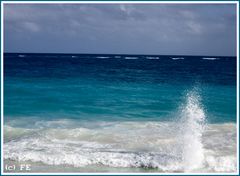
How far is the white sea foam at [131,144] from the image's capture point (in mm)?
10875

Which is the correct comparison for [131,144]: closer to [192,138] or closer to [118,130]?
[118,130]

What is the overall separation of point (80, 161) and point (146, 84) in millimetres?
20055

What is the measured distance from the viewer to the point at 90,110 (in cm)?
1922

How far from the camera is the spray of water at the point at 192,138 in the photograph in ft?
35.3

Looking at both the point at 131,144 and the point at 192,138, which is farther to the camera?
the point at 192,138

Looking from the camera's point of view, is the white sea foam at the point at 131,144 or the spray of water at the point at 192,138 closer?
the spray of water at the point at 192,138

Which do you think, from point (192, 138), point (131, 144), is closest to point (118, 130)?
point (131, 144)

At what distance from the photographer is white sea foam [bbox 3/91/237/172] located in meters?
10.9

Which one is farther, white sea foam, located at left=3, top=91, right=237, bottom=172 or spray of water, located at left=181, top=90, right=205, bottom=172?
white sea foam, located at left=3, top=91, right=237, bottom=172

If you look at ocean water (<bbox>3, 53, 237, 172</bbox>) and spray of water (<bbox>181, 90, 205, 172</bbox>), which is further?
ocean water (<bbox>3, 53, 237, 172</bbox>)

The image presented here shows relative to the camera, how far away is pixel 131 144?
12938mm

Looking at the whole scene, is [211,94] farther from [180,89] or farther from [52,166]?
[52,166]

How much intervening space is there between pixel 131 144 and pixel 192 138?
264cm

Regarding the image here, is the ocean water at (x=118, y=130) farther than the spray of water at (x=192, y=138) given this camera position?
Yes
